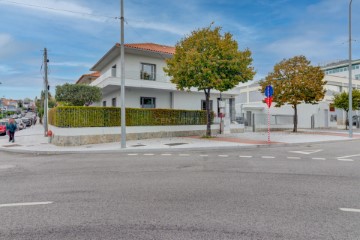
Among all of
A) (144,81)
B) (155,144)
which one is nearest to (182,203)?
(155,144)

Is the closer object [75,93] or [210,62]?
[210,62]

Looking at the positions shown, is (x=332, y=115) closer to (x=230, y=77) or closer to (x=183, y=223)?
(x=230, y=77)

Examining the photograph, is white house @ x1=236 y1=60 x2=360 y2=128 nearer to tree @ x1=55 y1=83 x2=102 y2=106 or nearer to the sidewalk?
the sidewalk

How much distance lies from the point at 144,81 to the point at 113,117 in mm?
6643

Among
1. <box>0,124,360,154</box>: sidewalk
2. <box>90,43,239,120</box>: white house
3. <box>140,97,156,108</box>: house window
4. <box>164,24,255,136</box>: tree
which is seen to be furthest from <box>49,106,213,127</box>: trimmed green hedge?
<box>140,97,156,108</box>: house window

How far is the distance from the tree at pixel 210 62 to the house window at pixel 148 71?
6.87 metres

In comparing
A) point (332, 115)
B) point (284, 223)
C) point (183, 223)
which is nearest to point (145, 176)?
point (183, 223)

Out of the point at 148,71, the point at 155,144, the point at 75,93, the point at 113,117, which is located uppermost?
the point at 148,71

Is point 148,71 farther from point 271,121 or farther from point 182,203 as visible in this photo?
point 182,203

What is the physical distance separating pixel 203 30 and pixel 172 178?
43.6 feet

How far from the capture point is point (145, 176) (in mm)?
7238

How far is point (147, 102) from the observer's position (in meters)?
25.9

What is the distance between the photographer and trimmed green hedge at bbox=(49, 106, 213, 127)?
16219 mm

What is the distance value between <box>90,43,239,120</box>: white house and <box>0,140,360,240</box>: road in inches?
622
